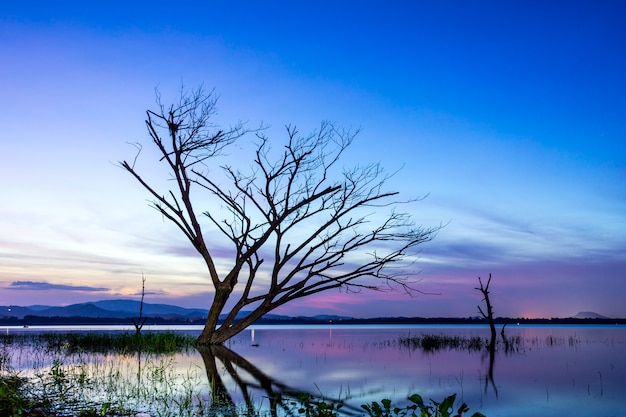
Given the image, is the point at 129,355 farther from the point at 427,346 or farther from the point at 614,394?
the point at 427,346

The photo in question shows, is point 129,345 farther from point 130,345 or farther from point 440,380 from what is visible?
point 440,380

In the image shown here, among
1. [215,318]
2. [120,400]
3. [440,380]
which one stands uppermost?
[215,318]

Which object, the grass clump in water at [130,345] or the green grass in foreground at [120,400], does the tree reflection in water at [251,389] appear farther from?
the grass clump in water at [130,345]

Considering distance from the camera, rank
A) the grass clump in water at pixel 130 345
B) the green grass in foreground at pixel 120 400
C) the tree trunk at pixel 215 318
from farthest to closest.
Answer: the tree trunk at pixel 215 318 → the grass clump in water at pixel 130 345 → the green grass in foreground at pixel 120 400

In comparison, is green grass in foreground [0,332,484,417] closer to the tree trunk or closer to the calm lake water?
the calm lake water

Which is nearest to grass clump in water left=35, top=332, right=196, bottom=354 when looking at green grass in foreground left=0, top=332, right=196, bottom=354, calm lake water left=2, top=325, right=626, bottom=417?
green grass in foreground left=0, top=332, right=196, bottom=354

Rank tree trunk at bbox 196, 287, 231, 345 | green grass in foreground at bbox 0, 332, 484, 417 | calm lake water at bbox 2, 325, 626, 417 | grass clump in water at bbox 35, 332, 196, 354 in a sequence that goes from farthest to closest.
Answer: tree trunk at bbox 196, 287, 231, 345 → grass clump in water at bbox 35, 332, 196, 354 → calm lake water at bbox 2, 325, 626, 417 → green grass in foreground at bbox 0, 332, 484, 417

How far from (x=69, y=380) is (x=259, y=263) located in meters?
13.0

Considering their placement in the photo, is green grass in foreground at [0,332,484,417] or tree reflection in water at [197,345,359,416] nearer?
green grass in foreground at [0,332,484,417]

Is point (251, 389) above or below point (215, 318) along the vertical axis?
below

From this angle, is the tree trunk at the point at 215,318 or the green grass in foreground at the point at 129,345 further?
the tree trunk at the point at 215,318

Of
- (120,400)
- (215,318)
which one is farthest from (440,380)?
(215,318)

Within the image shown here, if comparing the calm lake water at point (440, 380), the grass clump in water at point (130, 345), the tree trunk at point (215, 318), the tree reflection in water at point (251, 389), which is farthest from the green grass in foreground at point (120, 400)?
the tree trunk at point (215, 318)

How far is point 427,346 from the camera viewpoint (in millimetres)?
29969
